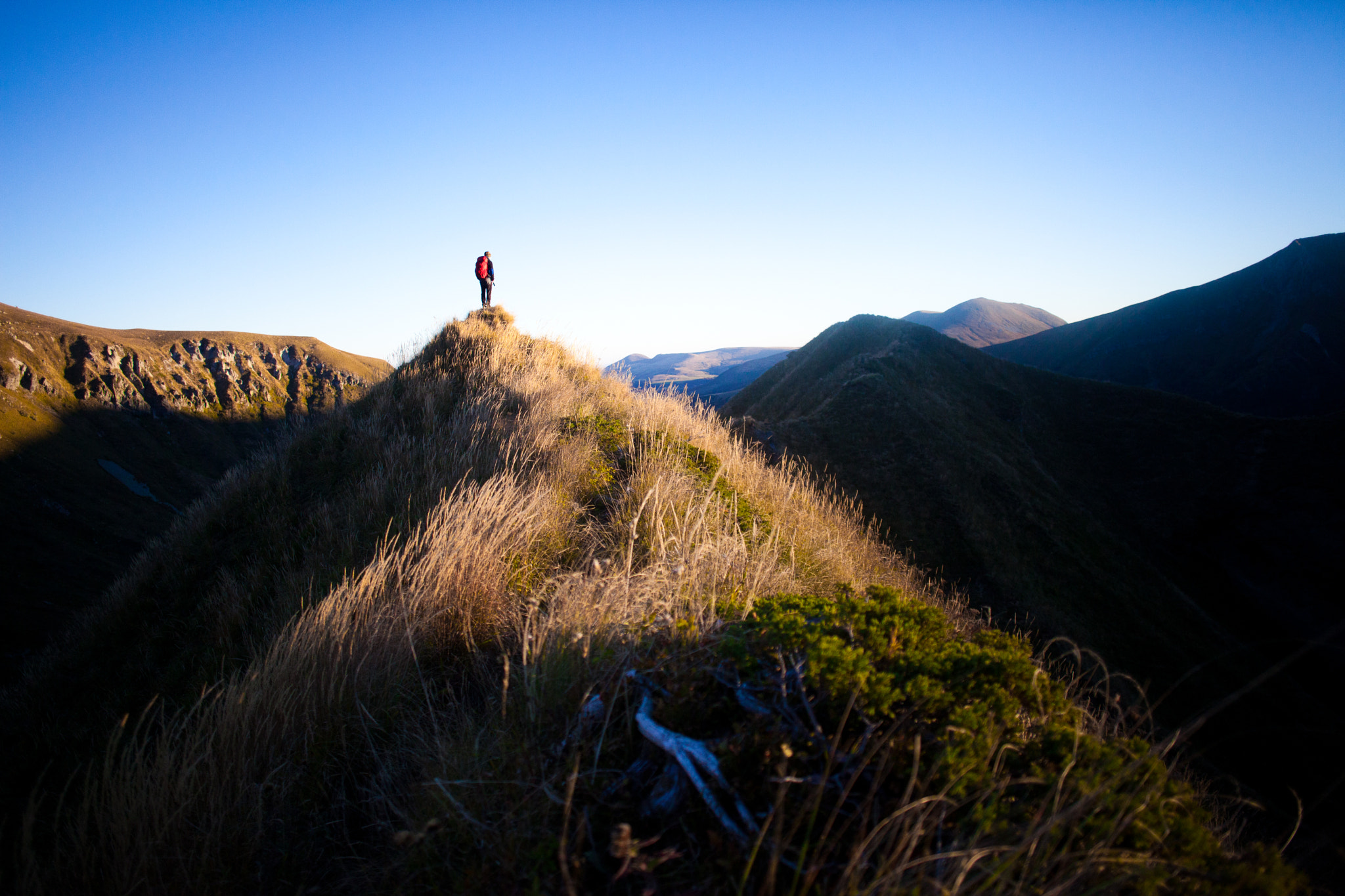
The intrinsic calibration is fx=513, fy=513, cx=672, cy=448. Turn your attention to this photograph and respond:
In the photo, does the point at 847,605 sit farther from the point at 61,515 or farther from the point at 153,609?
the point at 61,515

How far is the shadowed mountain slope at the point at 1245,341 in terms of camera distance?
41125 mm

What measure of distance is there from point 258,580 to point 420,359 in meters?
6.43

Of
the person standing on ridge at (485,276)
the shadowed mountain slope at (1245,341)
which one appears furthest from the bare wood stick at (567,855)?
the shadowed mountain slope at (1245,341)

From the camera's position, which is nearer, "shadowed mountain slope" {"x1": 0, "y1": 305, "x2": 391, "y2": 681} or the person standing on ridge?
the person standing on ridge

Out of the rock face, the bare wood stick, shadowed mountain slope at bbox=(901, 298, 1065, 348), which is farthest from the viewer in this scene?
shadowed mountain slope at bbox=(901, 298, 1065, 348)

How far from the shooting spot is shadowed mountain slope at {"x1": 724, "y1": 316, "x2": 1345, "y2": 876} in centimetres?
1628

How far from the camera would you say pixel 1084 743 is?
1.55m

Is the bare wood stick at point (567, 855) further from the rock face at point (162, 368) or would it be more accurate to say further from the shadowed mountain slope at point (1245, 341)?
the rock face at point (162, 368)

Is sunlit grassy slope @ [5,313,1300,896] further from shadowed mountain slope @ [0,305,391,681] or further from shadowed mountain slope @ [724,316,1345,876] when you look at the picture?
shadowed mountain slope @ [0,305,391,681]

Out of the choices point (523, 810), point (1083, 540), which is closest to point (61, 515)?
point (523, 810)

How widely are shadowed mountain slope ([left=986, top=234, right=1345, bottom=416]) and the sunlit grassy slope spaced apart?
57254 millimetres

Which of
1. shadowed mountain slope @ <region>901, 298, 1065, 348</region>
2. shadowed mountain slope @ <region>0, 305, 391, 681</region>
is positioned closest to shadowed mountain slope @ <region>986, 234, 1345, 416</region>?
shadowed mountain slope @ <region>901, 298, 1065, 348</region>

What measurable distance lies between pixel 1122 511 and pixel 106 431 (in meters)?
118

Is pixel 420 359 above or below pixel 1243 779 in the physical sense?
above
